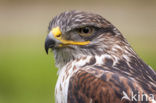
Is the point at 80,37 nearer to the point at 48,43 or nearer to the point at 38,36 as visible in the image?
the point at 48,43

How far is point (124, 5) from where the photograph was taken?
2266cm

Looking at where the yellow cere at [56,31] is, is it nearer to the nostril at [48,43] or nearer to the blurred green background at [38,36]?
the nostril at [48,43]

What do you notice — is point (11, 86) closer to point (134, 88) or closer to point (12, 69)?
point (12, 69)

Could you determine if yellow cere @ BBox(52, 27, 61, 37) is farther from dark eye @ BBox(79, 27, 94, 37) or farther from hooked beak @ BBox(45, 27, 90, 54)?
dark eye @ BBox(79, 27, 94, 37)

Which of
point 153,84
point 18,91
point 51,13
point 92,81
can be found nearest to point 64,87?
point 92,81

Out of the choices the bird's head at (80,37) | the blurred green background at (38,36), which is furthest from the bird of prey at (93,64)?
the blurred green background at (38,36)

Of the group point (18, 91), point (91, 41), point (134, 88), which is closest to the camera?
point (134, 88)

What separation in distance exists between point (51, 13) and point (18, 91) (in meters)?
9.05

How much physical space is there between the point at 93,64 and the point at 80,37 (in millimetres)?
350

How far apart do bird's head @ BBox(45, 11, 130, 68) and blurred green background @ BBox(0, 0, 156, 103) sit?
4.76 m

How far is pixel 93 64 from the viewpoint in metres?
6.23

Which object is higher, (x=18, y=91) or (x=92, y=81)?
(x=92, y=81)

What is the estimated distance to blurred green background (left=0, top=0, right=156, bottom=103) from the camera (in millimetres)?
12789

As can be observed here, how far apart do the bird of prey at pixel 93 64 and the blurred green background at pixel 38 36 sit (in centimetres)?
476
